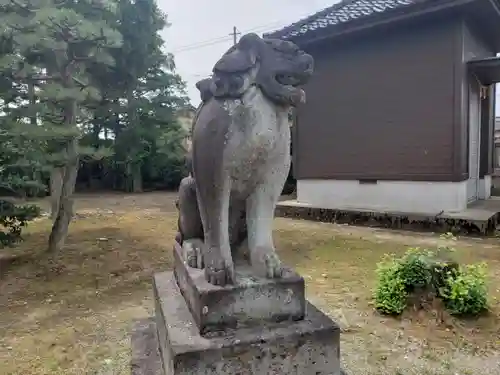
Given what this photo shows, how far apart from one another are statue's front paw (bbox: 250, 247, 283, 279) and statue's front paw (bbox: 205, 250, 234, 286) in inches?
5.5

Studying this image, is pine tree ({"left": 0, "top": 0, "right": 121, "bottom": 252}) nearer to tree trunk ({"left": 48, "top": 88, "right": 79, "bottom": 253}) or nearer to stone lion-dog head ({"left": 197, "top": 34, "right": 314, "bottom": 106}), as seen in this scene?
tree trunk ({"left": 48, "top": 88, "right": 79, "bottom": 253})

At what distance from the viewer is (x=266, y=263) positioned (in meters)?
1.62

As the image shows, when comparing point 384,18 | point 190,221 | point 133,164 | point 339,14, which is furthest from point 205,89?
point 133,164

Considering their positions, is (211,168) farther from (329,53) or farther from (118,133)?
(118,133)

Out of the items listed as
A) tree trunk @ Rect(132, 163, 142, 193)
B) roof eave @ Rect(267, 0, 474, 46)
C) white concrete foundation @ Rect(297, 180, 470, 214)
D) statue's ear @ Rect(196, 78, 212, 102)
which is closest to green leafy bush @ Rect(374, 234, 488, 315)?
statue's ear @ Rect(196, 78, 212, 102)

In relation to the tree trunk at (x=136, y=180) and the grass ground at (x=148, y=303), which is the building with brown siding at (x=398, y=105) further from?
the tree trunk at (x=136, y=180)

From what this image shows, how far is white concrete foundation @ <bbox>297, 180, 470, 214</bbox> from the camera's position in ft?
21.7

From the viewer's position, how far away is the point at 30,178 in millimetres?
4625

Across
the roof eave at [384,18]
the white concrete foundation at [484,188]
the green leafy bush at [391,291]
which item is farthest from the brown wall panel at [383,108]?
the green leafy bush at [391,291]

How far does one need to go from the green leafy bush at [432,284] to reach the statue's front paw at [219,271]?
6.63 feet

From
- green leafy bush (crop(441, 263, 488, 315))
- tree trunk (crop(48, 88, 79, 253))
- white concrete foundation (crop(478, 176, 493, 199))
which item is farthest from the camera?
white concrete foundation (crop(478, 176, 493, 199))

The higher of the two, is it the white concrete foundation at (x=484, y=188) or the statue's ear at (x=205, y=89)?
the statue's ear at (x=205, y=89)

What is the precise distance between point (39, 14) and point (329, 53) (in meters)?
5.30

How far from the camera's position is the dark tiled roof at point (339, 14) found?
6.79m
